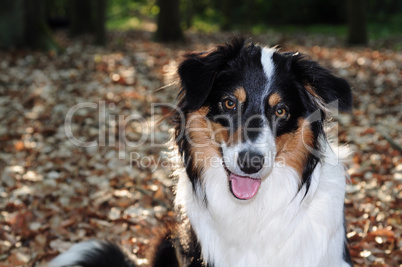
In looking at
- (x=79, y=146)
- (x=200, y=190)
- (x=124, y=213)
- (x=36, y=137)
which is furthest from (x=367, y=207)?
(x=36, y=137)

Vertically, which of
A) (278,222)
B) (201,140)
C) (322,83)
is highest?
(322,83)

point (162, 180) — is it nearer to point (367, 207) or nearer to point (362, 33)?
point (367, 207)

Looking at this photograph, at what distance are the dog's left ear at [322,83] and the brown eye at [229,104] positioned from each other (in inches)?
20.3

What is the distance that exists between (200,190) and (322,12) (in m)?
26.8

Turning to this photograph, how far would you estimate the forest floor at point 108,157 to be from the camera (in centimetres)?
423

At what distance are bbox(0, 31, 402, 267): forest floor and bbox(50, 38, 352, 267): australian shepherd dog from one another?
41cm

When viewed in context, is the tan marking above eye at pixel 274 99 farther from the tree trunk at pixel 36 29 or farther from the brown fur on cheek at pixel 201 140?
the tree trunk at pixel 36 29

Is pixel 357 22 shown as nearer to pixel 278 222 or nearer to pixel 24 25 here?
pixel 24 25

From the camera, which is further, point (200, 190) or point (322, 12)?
point (322, 12)

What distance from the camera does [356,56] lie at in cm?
1121

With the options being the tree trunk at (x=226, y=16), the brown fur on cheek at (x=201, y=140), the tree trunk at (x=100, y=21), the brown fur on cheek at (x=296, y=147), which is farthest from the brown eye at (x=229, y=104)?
the tree trunk at (x=226, y=16)

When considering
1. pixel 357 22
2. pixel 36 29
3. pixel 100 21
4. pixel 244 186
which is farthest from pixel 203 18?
pixel 244 186

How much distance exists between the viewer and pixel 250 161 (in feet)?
8.82

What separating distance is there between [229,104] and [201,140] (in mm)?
331
